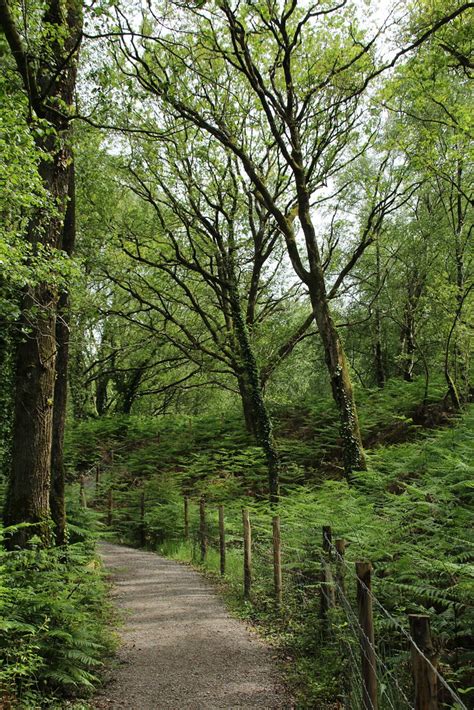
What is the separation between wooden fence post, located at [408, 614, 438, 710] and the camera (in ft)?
7.49

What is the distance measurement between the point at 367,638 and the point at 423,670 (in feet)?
4.52

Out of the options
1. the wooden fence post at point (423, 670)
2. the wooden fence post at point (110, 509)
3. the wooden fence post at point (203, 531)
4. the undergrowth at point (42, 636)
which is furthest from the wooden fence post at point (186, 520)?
the wooden fence post at point (423, 670)

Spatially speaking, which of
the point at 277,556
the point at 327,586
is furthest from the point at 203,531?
the point at 327,586

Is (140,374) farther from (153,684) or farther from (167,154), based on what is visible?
(153,684)

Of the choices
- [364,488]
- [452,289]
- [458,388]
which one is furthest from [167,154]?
[364,488]

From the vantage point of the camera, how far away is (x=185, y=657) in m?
6.27

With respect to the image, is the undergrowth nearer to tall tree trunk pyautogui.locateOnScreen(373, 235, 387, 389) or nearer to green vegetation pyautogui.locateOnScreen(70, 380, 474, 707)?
green vegetation pyautogui.locateOnScreen(70, 380, 474, 707)

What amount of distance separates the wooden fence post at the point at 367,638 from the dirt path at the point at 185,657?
169 cm

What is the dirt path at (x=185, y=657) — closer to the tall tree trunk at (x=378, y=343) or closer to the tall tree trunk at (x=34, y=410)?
the tall tree trunk at (x=34, y=410)

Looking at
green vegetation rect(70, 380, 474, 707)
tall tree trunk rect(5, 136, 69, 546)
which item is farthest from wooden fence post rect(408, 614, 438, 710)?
tall tree trunk rect(5, 136, 69, 546)

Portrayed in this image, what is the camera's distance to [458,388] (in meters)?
15.4

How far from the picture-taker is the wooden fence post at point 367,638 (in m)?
3.63

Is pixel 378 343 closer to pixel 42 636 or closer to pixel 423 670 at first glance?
pixel 42 636

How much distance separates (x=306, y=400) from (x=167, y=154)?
12.0m
